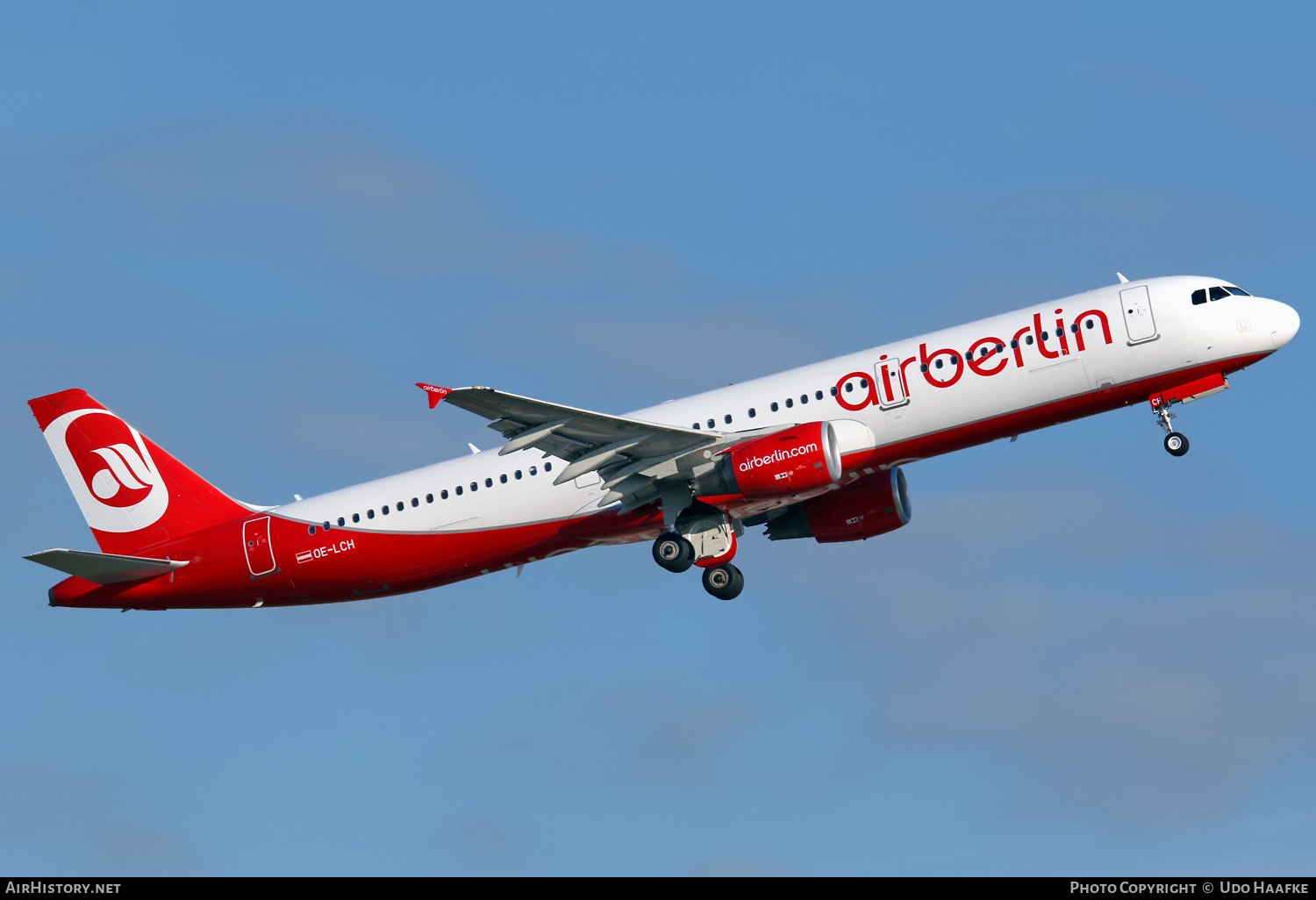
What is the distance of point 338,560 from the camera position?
47312 mm

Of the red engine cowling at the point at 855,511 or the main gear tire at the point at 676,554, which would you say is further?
the red engine cowling at the point at 855,511

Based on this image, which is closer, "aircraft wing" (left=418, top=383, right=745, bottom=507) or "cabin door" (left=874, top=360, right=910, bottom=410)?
"aircraft wing" (left=418, top=383, right=745, bottom=507)

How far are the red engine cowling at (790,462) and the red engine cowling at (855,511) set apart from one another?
5.21m

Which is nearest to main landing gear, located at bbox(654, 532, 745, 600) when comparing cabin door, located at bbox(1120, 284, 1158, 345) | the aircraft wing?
the aircraft wing

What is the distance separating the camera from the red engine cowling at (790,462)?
4194 cm

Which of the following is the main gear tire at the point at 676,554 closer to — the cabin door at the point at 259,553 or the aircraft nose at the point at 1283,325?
the cabin door at the point at 259,553

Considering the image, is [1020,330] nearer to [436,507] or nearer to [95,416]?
[436,507]

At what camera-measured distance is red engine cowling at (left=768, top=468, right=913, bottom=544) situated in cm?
4762

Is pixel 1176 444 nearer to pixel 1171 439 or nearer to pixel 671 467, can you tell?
pixel 1171 439

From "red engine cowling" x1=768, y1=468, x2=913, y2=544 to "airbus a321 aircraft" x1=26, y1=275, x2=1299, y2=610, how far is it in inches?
2.5

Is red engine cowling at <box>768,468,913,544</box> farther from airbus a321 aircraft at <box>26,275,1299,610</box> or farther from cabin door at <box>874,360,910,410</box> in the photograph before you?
cabin door at <box>874,360,910,410</box>

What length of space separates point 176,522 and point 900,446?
73.9ft

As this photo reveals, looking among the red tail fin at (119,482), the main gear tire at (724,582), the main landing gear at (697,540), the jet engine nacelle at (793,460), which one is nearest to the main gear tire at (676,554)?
the main landing gear at (697,540)

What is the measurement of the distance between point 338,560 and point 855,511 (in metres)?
15.6
